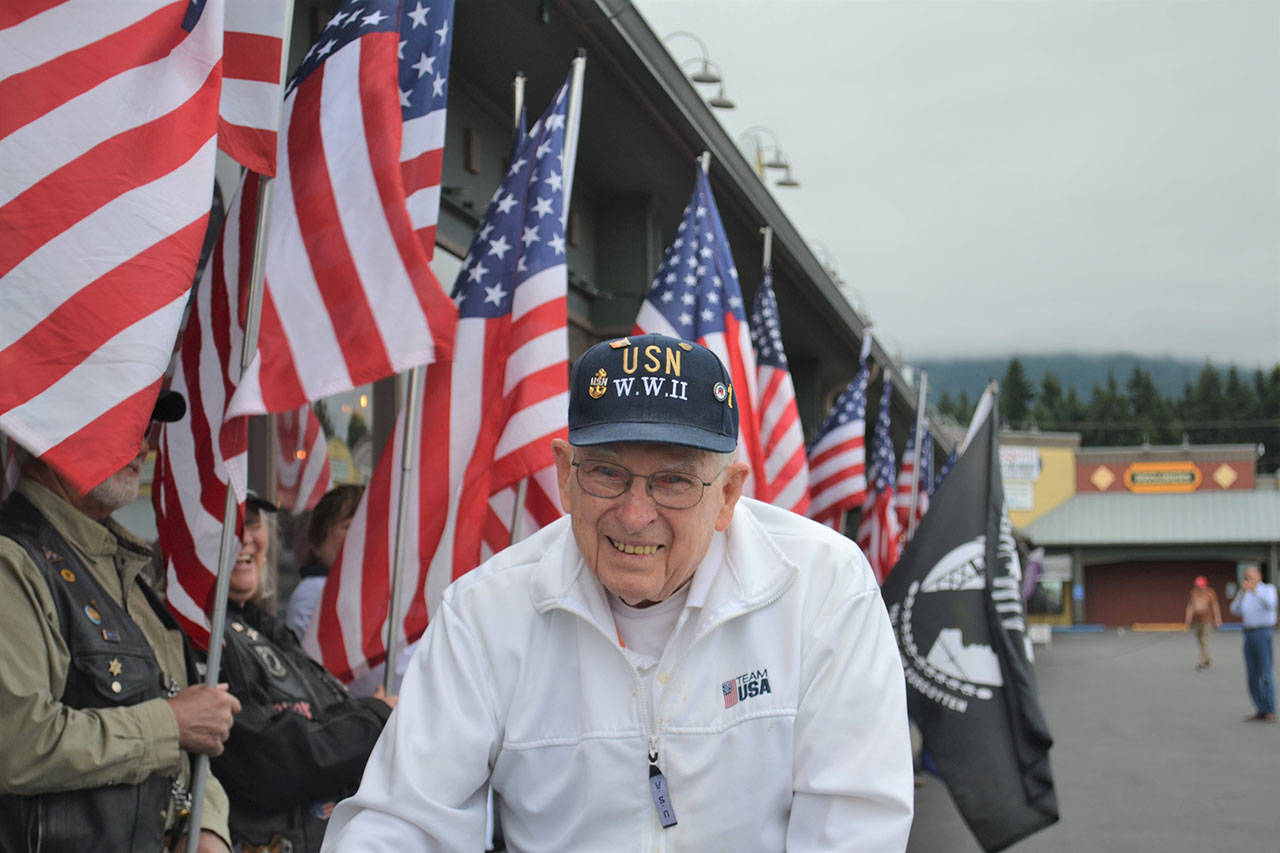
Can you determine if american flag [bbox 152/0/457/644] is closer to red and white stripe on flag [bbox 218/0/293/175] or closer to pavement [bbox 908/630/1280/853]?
red and white stripe on flag [bbox 218/0/293/175]

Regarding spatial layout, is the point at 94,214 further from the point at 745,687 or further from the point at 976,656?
the point at 976,656

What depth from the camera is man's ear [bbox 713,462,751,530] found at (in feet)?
8.48

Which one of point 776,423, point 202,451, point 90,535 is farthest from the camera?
point 776,423

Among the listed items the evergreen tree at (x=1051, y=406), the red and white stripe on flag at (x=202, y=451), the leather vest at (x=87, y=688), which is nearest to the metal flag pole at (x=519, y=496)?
the red and white stripe on flag at (x=202, y=451)

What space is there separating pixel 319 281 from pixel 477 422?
4.07ft

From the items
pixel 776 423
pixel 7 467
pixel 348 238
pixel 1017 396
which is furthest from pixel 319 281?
pixel 1017 396

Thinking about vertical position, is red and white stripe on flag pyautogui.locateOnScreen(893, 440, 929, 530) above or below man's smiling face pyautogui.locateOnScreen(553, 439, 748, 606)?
above

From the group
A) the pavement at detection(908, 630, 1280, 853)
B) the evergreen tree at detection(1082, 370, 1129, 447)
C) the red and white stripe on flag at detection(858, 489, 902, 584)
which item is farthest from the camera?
the evergreen tree at detection(1082, 370, 1129, 447)

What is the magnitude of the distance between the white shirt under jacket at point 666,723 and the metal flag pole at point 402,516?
7.39 ft

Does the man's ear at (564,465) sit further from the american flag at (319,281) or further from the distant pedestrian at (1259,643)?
the distant pedestrian at (1259,643)

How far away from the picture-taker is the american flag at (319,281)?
13.6 feet

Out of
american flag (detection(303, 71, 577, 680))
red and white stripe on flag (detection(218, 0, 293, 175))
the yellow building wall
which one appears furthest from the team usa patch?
the yellow building wall

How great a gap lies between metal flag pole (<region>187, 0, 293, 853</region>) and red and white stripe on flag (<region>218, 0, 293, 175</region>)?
0.03m

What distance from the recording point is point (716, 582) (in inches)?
99.9
